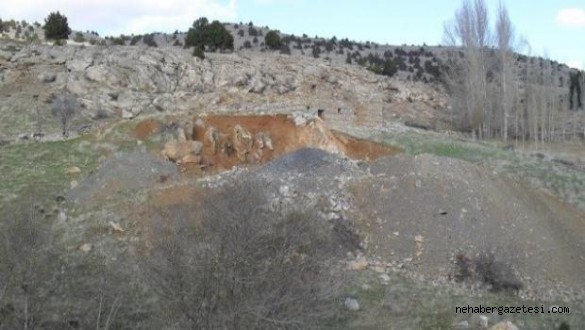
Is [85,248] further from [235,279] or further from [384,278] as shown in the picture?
[235,279]

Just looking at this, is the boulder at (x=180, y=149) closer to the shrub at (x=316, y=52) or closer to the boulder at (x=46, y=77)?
the boulder at (x=46, y=77)

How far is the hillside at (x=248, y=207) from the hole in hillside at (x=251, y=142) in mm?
82

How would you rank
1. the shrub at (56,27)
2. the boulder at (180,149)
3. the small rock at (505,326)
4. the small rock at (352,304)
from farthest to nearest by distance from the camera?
1. the shrub at (56,27)
2. the boulder at (180,149)
3. the small rock at (352,304)
4. the small rock at (505,326)

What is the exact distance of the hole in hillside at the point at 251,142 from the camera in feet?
75.5

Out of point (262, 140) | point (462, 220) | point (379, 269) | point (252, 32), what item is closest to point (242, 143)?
point (262, 140)

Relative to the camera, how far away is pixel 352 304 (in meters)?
13.1

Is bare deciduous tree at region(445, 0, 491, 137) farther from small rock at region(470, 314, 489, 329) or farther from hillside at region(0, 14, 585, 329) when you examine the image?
small rock at region(470, 314, 489, 329)

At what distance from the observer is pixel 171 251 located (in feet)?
24.9

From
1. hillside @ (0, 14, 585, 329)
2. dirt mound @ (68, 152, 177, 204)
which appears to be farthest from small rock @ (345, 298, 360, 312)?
dirt mound @ (68, 152, 177, 204)

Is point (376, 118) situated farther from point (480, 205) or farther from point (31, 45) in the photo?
point (31, 45)

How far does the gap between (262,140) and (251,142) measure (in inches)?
22.9

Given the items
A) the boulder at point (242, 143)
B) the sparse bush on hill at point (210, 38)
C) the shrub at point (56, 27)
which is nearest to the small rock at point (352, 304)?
the boulder at point (242, 143)

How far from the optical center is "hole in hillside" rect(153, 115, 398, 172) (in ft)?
75.5

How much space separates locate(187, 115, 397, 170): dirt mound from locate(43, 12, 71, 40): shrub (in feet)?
72.4
